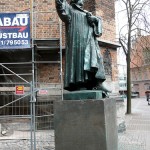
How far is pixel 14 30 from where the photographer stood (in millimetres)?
11484

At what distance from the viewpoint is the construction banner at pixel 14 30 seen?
1145 centimetres

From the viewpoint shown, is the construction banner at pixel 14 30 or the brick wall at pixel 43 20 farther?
the brick wall at pixel 43 20

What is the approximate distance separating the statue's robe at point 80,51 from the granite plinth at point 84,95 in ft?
0.70

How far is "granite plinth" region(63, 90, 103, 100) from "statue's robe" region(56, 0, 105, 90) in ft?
0.70

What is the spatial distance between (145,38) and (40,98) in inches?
478

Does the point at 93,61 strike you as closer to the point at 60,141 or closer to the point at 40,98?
the point at 60,141

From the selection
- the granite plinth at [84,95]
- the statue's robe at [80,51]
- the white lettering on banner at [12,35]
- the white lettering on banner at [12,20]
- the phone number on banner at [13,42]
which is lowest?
the granite plinth at [84,95]

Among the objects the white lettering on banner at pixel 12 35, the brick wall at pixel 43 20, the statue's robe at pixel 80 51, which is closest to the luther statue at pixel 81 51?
the statue's robe at pixel 80 51

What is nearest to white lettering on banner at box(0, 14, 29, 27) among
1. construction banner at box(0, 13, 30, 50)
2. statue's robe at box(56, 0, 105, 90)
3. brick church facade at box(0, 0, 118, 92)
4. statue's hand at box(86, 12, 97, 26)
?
construction banner at box(0, 13, 30, 50)

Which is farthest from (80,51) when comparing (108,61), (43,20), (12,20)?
(108,61)

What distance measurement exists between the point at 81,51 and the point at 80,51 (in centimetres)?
2

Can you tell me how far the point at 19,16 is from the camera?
11508 millimetres

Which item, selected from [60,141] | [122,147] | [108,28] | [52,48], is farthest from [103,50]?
[60,141]

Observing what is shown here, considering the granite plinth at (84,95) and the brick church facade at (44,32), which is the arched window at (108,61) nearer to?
the brick church facade at (44,32)
